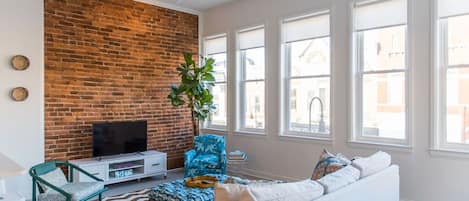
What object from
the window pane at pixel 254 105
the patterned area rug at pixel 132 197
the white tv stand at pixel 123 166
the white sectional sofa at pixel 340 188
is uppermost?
the window pane at pixel 254 105

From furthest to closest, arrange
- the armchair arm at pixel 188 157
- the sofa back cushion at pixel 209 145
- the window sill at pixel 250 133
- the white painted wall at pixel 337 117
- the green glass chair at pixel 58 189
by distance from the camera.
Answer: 1. the window sill at pixel 250 133
2. the sofa back cushion at pixel 209 145
3. the armchair arm at pixel 188 157
4. the white painted wall at pixel 337 117
5. the green glass chair at pixel 58 189

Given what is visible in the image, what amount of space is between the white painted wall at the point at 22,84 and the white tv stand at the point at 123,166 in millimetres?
626

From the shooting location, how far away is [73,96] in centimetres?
503

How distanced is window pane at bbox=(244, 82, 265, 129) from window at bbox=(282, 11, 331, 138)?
0.56 metres

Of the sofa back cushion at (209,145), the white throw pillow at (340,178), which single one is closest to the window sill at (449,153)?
the white throw pillow at (340,178)

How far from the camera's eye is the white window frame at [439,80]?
3738 mm

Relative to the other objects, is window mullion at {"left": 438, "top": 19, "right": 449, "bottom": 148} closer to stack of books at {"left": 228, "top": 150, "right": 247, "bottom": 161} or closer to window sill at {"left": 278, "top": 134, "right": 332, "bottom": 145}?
window sill at {"left": 278, "top": 134, "right": 332, "bottom": 145}

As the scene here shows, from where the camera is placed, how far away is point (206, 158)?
17.1ft

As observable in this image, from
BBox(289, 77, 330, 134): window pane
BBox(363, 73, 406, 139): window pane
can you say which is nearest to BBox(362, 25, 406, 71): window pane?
BBox(363, 73, 406, 139): window pane

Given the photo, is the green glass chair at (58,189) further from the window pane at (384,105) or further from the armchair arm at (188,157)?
the window pane at (384,105)

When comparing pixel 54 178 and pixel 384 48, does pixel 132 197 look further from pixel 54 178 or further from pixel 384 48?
pixel 384 48

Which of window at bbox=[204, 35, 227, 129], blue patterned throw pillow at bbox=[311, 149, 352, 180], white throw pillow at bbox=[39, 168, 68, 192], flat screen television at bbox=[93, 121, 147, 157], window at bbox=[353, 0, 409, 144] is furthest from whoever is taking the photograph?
window at bbox=[204, 35, 227, 129]

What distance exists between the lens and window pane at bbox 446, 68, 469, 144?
3654mm

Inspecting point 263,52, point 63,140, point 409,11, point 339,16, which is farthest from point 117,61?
point 409,11
